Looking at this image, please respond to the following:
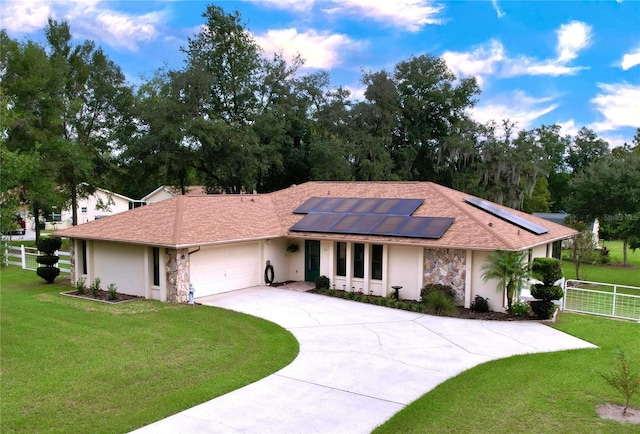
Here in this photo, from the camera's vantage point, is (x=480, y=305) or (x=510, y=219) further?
(x=510, y=219)

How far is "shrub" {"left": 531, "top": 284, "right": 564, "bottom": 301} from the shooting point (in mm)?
13039

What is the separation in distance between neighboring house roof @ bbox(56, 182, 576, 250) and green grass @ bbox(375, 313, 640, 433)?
4.58m

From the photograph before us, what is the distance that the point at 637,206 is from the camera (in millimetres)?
22938

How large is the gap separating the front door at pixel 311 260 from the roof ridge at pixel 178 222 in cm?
499

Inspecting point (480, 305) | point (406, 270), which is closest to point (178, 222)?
point (406, 270)

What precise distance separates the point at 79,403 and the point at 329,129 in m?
27.8

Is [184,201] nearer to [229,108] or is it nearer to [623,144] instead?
[229,108]

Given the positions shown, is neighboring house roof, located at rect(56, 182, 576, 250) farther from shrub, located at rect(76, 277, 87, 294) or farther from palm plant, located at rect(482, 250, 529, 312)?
shrub, located at rect(76, 277, 87, 294)

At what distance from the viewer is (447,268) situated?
1478cm

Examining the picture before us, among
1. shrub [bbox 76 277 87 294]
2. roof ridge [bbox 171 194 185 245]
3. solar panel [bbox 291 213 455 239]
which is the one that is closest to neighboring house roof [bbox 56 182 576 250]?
roof ridge [bbox 171 194 185 245]

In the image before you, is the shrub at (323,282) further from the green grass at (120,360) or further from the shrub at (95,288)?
the shrub at (95,288)

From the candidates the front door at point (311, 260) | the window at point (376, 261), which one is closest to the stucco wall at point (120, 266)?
→ the front door at point (311, 260)

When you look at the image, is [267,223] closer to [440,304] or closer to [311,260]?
[311,260]

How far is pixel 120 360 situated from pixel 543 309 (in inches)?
442
